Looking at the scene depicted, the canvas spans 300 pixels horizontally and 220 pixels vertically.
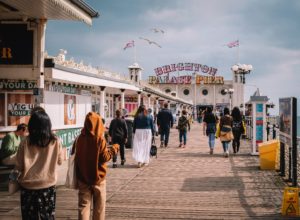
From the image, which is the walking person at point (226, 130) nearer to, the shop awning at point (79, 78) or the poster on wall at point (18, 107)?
the shop awning at point (79, 78)

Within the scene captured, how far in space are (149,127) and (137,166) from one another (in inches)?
44.6

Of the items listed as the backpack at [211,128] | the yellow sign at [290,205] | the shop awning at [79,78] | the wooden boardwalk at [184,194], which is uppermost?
the shop awning at [79,78]

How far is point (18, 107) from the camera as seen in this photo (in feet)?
33.1

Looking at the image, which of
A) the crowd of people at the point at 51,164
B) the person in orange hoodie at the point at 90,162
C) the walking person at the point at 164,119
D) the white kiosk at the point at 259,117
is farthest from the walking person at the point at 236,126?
the person in orange hoodie at the point at 90,162

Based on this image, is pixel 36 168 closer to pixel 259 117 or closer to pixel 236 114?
pixel 259 117

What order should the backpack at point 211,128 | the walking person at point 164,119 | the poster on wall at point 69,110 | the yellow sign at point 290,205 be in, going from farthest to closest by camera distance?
1. the walking person at point 164,119
2. the backpack at point 211,128
3. the poster on wall at point 69,110
4. the yellow sign at point 290,205

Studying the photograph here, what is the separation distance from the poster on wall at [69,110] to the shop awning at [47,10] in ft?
13.4

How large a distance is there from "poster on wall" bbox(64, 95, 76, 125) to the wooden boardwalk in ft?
7.07

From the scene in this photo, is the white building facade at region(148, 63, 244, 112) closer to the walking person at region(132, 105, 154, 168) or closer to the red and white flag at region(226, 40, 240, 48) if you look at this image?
the red and white flag at region(226, 40, 240, 48)

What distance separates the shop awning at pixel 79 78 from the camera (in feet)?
30.0

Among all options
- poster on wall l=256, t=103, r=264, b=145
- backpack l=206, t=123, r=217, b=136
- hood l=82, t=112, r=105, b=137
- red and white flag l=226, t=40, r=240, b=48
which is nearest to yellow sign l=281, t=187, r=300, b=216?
hood l=82, t=112, r=105, b=137

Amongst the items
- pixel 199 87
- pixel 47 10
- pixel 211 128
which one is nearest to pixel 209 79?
pixel 199 87

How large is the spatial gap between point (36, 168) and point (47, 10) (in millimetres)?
4326

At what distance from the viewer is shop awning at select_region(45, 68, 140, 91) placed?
913 cm
